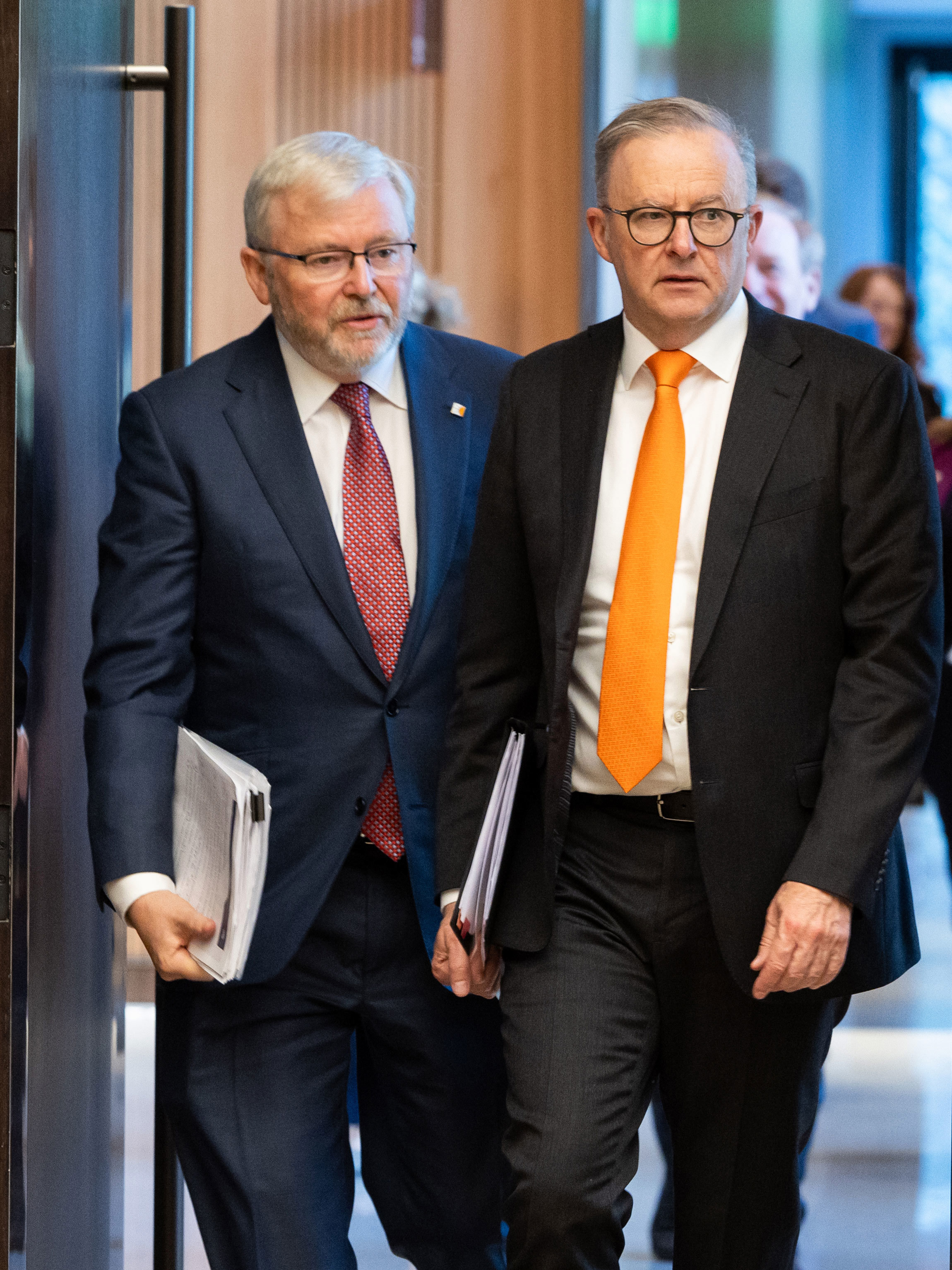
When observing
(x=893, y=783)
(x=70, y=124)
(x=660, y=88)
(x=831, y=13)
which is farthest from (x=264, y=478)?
(x=831, y=13)

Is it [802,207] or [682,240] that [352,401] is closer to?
[682,240]

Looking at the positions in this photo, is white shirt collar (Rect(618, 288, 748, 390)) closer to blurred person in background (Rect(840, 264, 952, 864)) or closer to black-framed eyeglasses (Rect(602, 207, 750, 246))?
black-framed eyeglasses (Rect(602, 207, 750, 246))

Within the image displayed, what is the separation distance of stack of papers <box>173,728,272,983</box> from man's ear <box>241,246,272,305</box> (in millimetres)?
625

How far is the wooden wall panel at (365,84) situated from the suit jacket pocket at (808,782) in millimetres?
3190

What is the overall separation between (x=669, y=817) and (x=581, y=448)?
1.49ft

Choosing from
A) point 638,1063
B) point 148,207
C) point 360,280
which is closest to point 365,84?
point 148,207

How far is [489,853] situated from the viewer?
2053 mm

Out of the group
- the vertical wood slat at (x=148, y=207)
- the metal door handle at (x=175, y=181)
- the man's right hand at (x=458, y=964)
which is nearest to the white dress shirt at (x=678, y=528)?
the man's right hand at (x=458, y=964)

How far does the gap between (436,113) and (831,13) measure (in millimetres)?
2579

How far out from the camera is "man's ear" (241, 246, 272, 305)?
235 centimetres

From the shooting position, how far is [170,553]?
2230mm

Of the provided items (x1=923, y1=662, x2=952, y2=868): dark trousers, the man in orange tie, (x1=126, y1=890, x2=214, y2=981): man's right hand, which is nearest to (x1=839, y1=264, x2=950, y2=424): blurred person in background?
(x1=923, y1=662, x2=952, y2=868): dark trousers

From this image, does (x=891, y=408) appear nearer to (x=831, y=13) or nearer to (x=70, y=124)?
(x=70, y=124)

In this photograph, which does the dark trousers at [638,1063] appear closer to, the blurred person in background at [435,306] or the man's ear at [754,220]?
the man's ear at [754,220]
